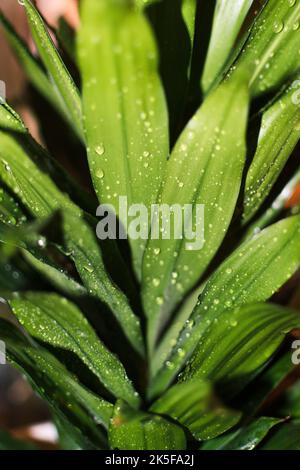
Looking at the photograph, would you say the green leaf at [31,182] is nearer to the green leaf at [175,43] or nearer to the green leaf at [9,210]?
the green leaf at [9,210]

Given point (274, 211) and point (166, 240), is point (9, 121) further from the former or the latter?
point (274, 211)

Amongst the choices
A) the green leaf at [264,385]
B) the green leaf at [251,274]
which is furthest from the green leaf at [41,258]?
the green leaf at [264,385]

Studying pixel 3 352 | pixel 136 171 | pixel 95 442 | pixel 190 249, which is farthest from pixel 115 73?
pixel 95 442

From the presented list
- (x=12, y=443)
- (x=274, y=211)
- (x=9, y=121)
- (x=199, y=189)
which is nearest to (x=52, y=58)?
(x=9, y=121)

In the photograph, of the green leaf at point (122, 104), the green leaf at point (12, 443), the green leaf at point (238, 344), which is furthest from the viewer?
the green leaf at point (12, 443)

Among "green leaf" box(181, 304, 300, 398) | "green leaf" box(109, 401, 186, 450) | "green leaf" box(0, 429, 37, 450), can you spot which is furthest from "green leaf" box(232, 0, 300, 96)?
"green leaf" box(0, 429, 37, 450)

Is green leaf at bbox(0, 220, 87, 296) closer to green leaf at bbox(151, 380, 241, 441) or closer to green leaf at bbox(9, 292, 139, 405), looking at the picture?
green leaf at bbox(9, 292, 139, 405)

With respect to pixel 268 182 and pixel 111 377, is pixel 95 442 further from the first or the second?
pixel 268 182
